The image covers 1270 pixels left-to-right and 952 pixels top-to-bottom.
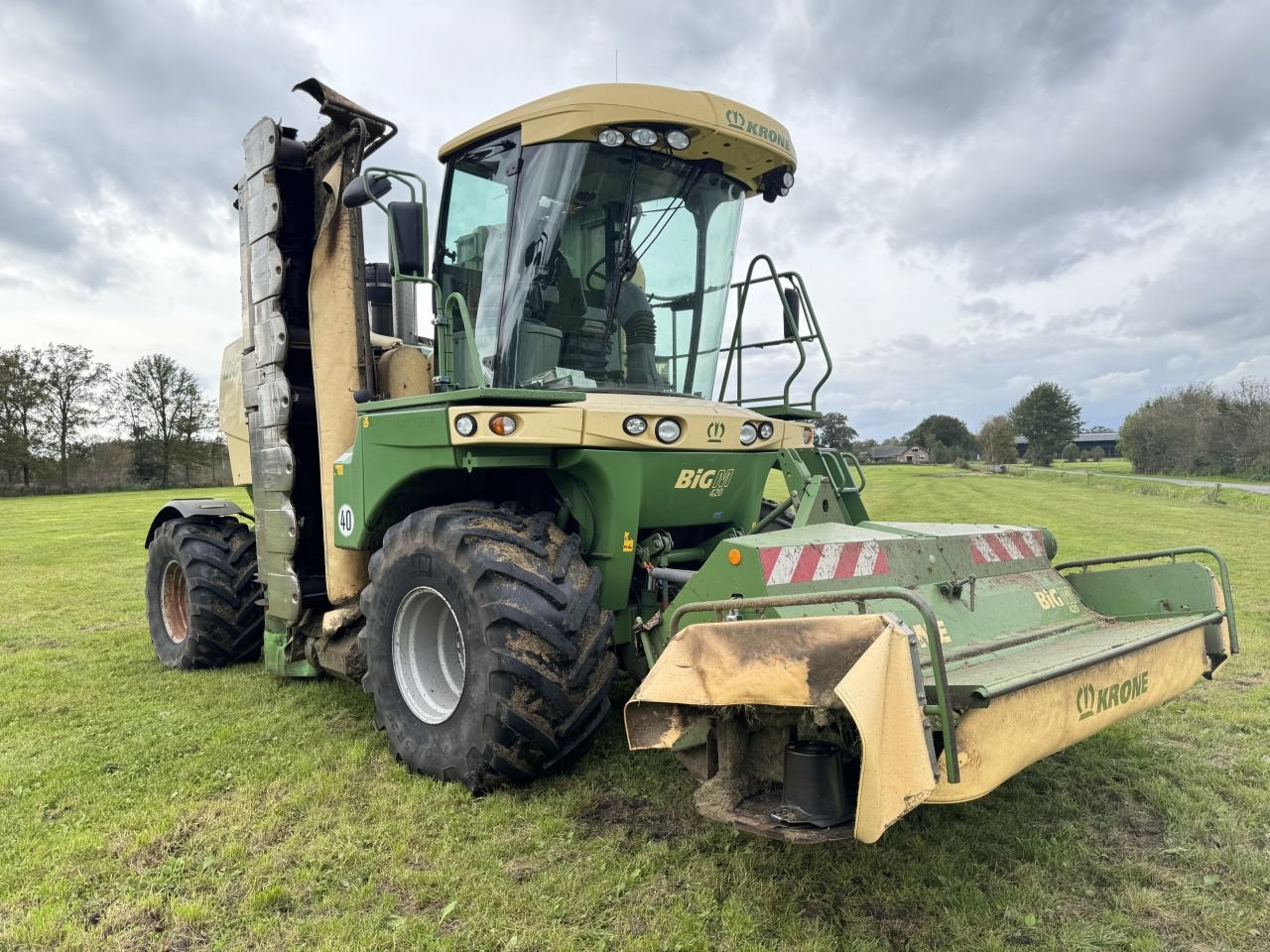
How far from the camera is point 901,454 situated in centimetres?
9562

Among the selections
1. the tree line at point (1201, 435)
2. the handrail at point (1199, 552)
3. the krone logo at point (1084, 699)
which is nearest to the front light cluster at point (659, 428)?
the krone logo at point (1084, 699)

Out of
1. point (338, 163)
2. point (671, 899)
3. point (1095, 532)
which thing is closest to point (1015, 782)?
point (671, 899)

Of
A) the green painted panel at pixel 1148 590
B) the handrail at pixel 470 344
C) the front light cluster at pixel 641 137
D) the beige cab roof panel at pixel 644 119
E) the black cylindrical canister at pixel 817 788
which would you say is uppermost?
the beige cab roof panel at pixel 644 119

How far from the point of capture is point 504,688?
3512 mm

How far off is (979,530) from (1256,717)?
7.00 ft

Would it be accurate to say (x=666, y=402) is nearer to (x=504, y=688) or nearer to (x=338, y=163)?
(x=504, y=688)

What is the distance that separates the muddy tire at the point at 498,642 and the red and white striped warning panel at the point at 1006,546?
178 centimetres

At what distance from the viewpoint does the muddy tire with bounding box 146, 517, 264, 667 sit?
6.06 metres

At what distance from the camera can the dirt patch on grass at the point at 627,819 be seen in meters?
3.45

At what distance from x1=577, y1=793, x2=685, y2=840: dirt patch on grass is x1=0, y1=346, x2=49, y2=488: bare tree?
53.8 meters

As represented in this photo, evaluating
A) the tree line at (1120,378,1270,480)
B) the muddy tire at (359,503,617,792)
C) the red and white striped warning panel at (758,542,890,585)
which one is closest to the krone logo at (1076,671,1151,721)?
the red and white striped warning panel at (758,542,890,585)

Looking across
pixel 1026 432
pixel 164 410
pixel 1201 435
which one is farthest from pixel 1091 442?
pixel 164 410

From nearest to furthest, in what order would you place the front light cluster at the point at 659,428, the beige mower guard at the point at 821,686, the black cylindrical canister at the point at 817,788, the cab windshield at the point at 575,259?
the beige mower guard at the point at 821,686
the black cylindrical canister at the point at 817,788
the front light cluster at the point at 659,428
the cab windshield at the point at 575,259

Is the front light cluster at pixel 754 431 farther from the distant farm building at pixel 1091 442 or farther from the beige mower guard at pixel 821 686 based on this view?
the distant farm building at pixel 1091 442
